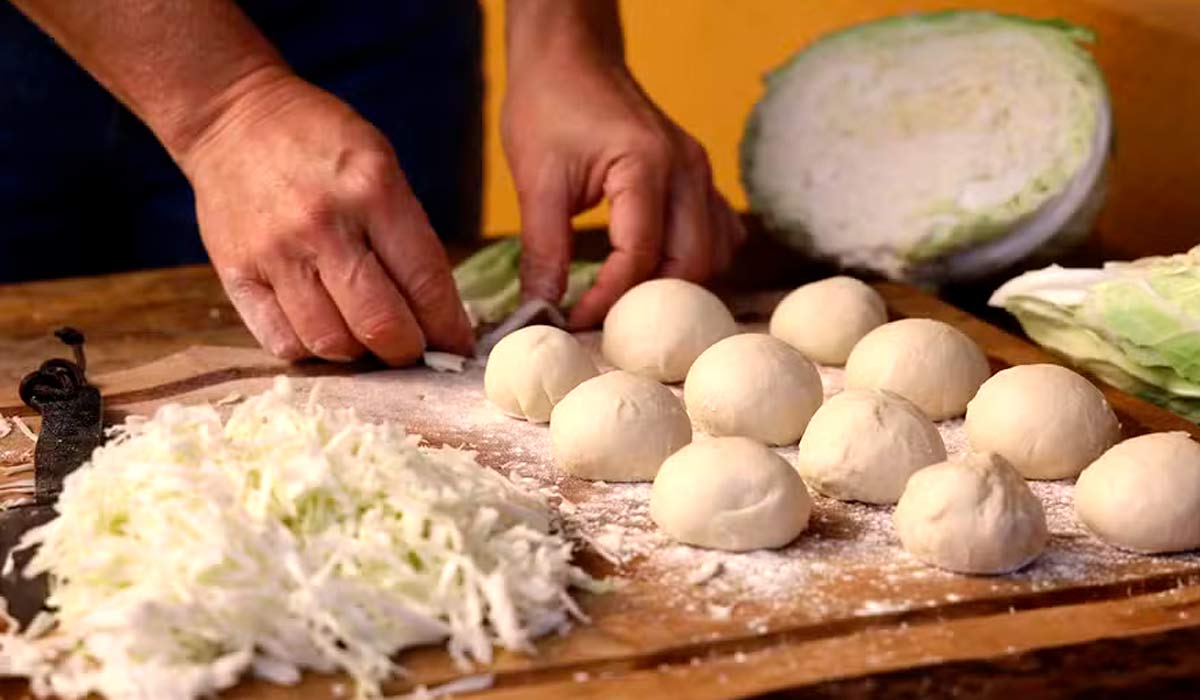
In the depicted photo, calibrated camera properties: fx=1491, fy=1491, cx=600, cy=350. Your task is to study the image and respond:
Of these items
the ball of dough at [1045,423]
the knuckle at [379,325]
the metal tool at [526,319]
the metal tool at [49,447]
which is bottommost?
the ball of dough at [1045,423]

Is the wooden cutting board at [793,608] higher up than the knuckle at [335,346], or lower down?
lower down

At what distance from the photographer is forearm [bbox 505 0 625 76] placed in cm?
265

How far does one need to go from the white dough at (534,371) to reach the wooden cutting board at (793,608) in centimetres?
14

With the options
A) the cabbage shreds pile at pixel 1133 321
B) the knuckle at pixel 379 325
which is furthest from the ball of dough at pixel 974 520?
the knuckle at pixel 379 325

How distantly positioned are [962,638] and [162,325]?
1611mm

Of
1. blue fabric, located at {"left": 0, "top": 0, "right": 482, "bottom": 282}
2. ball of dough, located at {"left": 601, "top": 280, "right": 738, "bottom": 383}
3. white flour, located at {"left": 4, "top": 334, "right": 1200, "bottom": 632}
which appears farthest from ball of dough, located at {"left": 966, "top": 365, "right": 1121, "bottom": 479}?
blue fabric, located at {"left": 0, "top": 0, "right": 482, "bottom": 282}

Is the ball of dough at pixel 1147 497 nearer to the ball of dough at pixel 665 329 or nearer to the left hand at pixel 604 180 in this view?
the ball of dough at pixel 665 329

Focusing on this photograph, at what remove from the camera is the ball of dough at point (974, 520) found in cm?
159

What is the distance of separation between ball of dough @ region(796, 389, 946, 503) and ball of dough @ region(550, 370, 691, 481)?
175mm

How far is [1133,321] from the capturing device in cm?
215

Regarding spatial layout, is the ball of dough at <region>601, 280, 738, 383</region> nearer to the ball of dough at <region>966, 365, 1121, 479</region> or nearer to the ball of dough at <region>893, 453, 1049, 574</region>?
the ball of dough at <region>966, 365, 1121, 479</region>

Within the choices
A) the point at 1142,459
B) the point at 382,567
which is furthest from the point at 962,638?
A: the point at 382,567

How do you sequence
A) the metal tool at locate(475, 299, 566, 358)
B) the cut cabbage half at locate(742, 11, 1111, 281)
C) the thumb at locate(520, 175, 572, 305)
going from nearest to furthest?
the metal tool at locate(475, 299, 566, 358)
the thumb at locate(520, 175, 572, 305)
the cut cabbage half at locate(742, 11, 1111, 281)

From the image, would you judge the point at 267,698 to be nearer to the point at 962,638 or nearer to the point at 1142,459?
the point at 962,638
